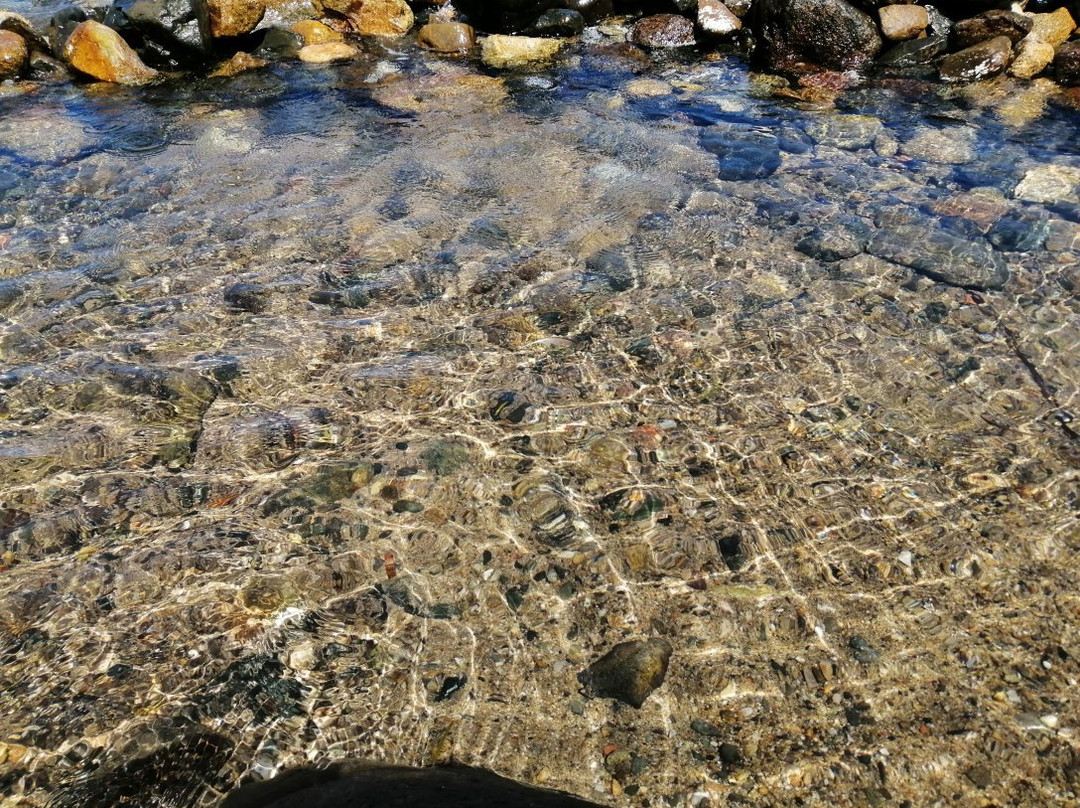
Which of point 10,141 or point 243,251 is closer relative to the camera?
point 243,251

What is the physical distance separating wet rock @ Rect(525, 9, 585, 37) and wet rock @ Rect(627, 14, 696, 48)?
3.28 feet

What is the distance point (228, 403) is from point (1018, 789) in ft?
13.7

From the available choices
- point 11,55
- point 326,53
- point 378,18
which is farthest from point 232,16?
point 11,55

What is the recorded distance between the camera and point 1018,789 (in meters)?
2.61

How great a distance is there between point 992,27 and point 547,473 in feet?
31.1

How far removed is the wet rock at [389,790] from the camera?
7.63ft

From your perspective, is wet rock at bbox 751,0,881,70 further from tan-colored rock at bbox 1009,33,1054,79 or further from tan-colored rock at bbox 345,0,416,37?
tan-colored rock at bbox 345,0,416,37

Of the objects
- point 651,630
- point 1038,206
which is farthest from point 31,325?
point 1038,206

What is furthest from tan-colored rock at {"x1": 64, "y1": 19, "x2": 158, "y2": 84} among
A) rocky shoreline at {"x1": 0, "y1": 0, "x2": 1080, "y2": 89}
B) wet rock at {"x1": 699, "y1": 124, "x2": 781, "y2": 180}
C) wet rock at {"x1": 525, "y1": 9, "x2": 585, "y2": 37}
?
wet rock at {"x1": 699, "y1": 124, "x2": 781, "y2": 180}

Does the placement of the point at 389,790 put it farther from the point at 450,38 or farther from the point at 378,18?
the point at 378,18

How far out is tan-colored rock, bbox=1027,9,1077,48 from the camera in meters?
9.27

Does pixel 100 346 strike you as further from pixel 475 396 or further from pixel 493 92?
pixel 493 92

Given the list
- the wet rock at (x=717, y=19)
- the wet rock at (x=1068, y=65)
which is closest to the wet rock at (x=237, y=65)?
the wet rock at (x=717, y=19)

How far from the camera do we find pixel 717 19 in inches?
422
